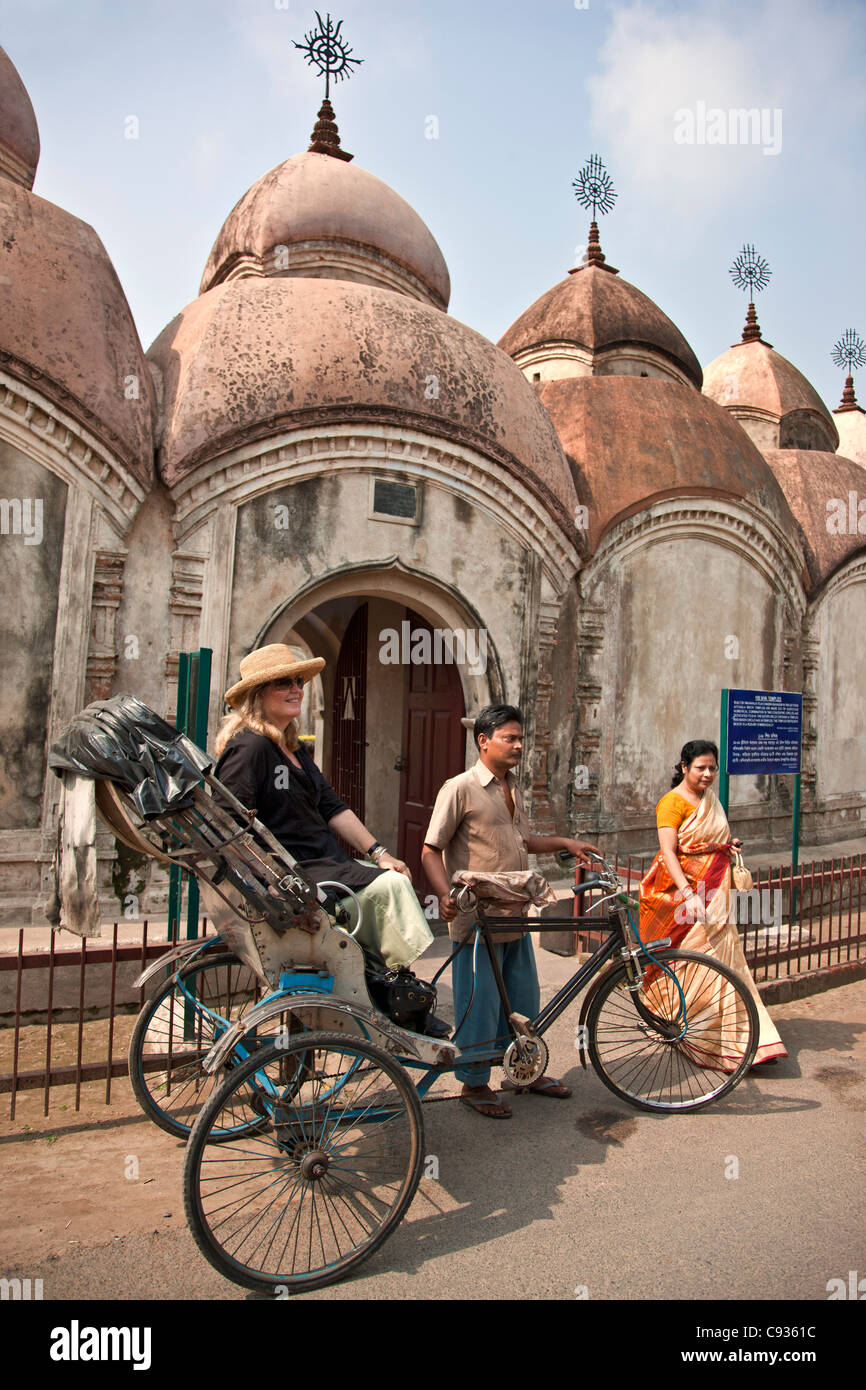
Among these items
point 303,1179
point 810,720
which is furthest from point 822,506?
point 303,1179

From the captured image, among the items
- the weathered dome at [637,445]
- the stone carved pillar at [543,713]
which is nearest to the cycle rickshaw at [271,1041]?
the stone carved pillar at [543,713]

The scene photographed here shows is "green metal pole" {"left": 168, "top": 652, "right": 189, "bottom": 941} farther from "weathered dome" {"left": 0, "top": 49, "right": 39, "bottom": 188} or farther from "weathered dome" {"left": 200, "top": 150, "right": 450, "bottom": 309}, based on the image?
"weathered dome" {"left": 200, "top": 150, "right": 450, "bottom": 309}

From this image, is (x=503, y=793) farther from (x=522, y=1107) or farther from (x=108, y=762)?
(x=108, y=762)

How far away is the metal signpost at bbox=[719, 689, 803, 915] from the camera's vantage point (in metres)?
7.06

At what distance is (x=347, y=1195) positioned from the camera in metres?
3.14

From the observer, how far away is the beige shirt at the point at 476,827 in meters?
3.88

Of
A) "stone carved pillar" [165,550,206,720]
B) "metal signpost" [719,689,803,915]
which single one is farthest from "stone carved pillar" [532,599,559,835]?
"stone carved pillar" [165,550,206,720]

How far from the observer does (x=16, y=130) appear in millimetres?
7316

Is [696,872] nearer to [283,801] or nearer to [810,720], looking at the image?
[283,801]

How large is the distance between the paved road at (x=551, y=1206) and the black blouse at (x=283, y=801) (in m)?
1.21

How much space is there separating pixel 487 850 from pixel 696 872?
4.60ft

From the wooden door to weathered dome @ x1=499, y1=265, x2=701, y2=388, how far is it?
533 cm

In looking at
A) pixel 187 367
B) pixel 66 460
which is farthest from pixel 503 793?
pixel 187 367

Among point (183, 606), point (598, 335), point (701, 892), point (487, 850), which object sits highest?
point (598, 335)
